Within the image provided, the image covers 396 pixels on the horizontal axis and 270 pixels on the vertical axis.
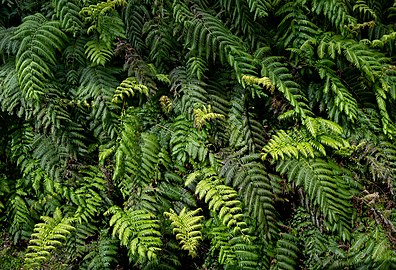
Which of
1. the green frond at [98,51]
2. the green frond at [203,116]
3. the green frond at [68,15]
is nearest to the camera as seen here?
the green frond at [203,116]

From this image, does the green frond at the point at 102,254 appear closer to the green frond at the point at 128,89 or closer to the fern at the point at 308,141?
the green frond at the point at 128,89

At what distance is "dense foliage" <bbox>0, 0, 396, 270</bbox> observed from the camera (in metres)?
3.33

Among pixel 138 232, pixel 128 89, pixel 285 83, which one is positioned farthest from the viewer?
pixel 285 83

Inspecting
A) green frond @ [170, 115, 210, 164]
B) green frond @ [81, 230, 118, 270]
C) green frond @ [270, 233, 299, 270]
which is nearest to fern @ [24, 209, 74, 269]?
green frond @ [81, 230, 118, 270]

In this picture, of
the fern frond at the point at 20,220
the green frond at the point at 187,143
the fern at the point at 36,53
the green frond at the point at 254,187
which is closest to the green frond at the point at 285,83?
the green frond at the point at 254,187

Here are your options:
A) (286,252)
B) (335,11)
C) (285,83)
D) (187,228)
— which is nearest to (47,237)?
(187,228)

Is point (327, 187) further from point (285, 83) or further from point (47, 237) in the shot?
point (47, 237)

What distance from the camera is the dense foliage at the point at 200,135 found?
333 centimetres

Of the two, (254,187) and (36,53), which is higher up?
(36,53)

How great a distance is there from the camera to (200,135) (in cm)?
373

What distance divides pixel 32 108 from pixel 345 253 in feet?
9.76

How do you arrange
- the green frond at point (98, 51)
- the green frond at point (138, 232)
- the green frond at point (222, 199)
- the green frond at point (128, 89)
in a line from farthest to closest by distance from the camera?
the green frond at point (98, 51), the green frond at point (128, 89), the green frond at point (222, 199), the green frond at point (138, 232)

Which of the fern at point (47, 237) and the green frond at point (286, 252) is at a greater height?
the green frond at point (286, 252)

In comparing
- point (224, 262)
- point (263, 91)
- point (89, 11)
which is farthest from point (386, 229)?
point (89, 11)
